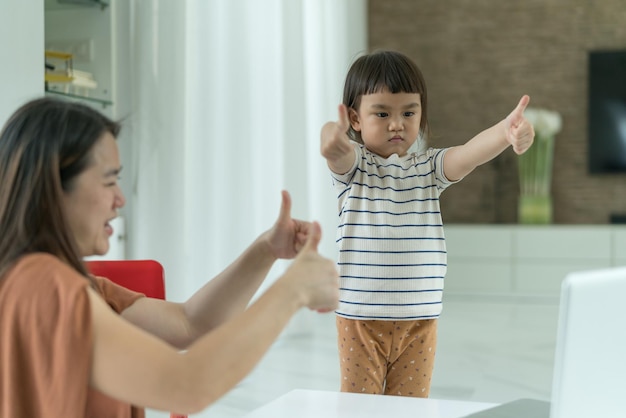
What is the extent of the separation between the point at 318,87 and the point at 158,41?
1909mm

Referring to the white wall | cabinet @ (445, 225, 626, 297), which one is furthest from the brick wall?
the white wall

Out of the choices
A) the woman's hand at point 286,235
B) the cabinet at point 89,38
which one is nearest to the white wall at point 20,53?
the cabinet at point 89,38

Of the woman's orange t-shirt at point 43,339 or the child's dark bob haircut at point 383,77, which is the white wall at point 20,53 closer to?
the child's dark bob haircut at point 383,77

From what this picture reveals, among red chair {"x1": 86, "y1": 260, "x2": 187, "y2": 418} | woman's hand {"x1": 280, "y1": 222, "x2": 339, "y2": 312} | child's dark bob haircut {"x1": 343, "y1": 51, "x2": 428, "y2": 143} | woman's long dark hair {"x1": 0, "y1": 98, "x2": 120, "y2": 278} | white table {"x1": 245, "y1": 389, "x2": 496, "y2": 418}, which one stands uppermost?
child's dark bob haircut {"x1": 343, "y1": 51, "x2": 428, "y2": 143}

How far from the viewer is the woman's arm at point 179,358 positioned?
813 millimetres

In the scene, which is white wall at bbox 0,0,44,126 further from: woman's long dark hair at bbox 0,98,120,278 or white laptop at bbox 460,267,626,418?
white laptop at bbox 460,267,626,418

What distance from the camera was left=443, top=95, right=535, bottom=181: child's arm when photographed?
1537mm

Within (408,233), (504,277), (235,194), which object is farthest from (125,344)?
(504,277)

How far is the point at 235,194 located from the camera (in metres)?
3.66

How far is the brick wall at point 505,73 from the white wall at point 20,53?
444cm

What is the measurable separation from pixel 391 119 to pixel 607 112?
5.22 metres

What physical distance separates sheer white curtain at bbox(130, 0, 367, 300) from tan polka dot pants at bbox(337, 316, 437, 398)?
151cm

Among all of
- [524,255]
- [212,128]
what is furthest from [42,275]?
[524,255]

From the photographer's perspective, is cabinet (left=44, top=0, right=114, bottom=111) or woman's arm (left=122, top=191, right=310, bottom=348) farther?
cabinet (left=44, top=0, right=114, bottom=111)
